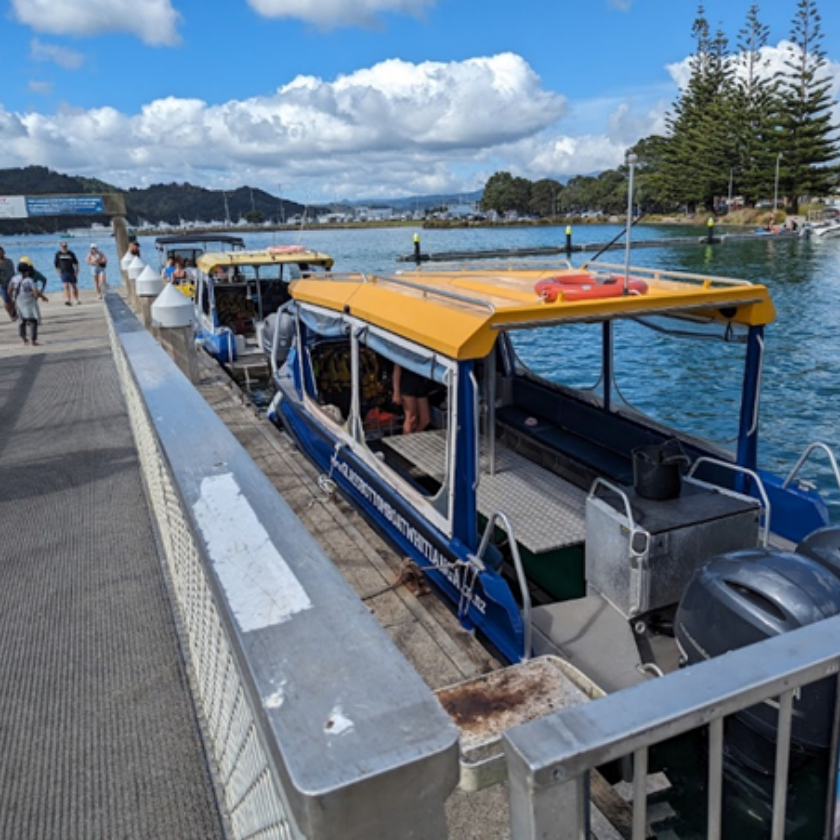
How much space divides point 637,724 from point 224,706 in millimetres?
1392

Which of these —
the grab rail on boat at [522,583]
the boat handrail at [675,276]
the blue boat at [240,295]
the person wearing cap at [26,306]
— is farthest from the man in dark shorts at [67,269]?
the grab rail on boat at [522,583]

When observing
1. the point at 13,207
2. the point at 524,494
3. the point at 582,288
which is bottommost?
the point at 524,494

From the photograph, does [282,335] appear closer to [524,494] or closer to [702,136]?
[524,494]

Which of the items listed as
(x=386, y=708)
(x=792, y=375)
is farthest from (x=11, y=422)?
(x=792, y=375)

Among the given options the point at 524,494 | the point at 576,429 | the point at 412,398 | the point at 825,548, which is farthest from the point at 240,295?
the point at 825,548

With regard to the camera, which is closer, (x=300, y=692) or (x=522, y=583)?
(x=300, y=692)

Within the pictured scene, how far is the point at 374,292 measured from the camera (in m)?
5.78

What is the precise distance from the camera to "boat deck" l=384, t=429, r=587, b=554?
15.9 feet

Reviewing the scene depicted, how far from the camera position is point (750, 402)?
480 centimetres

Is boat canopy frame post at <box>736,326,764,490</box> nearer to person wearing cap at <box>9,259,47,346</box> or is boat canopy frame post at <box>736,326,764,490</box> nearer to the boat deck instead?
the boat deck

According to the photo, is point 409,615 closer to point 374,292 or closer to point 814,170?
point 374,292

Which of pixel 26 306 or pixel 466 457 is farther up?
pixel 26 306

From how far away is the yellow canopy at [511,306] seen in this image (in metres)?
4.13

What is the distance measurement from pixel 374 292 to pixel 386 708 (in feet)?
16.5
